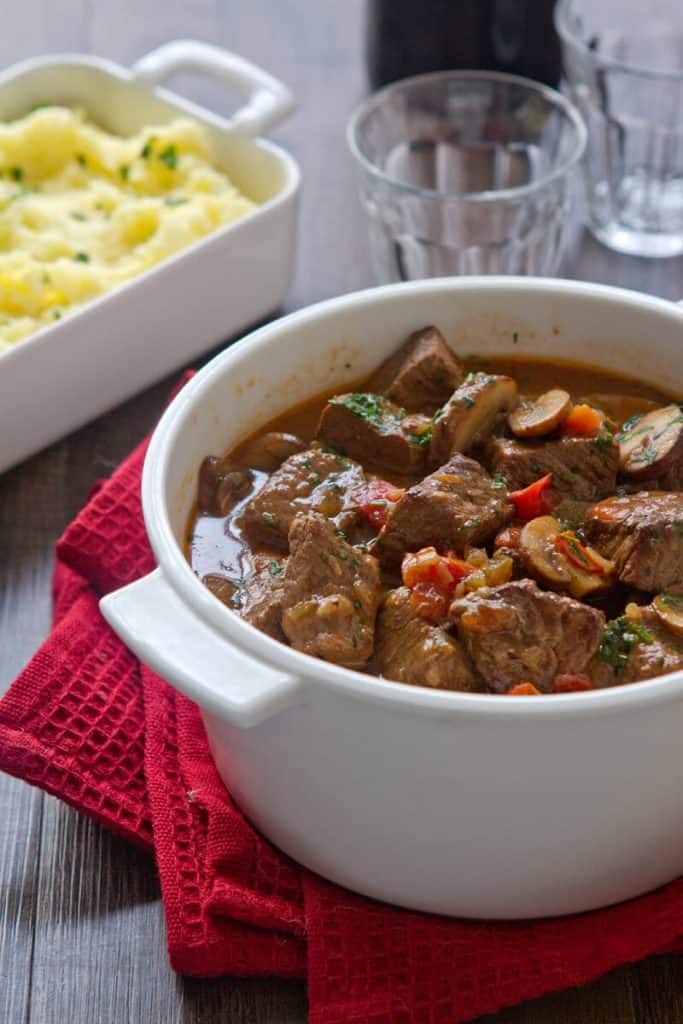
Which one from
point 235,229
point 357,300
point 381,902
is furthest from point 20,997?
point 235,229

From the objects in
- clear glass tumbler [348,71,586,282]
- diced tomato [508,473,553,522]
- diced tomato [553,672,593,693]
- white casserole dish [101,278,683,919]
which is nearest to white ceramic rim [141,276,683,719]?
white casserole dish [101,278,683,919]

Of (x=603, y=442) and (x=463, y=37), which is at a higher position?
(x=603, y=442)

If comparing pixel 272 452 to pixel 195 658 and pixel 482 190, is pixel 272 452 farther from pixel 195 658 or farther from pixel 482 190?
pixel 482 190

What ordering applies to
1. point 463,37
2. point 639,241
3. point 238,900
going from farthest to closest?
point 463,37 < point 639,241 < point 238,900

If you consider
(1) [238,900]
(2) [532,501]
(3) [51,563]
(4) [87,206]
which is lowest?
(3) [51,563]

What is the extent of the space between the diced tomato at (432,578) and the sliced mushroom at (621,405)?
710 mm

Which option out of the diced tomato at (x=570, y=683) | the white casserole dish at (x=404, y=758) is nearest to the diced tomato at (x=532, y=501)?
the diced tomato at (x=570, y=683)

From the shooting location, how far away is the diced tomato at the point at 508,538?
9.21 ft

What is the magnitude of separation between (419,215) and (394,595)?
2090 millimetres

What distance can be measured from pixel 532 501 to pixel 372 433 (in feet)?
1.29

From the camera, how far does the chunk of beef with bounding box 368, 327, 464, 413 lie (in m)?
3.19

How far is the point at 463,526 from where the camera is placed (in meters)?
2.77

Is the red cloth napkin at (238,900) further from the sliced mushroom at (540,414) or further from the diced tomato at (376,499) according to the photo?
the sliced mushroom at (540,414)

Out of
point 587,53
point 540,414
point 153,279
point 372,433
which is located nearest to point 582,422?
point 540,414
